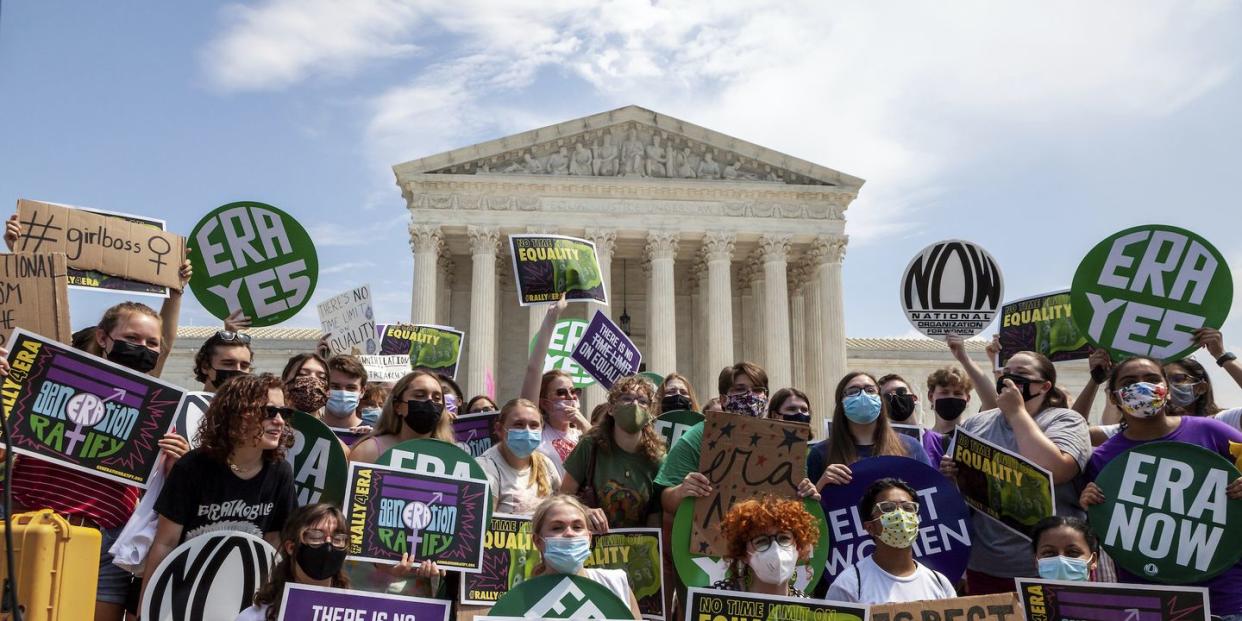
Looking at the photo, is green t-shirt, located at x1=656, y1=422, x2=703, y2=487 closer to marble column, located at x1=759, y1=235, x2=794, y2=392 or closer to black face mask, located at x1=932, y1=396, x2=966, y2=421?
black face mask, located at x1=932, y1=396, x2=966, y2=421

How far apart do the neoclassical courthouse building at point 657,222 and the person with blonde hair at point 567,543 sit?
3412 centimetres

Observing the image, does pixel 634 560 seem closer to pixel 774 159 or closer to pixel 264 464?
pixel 264 464

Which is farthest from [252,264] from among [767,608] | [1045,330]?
[1045,330]

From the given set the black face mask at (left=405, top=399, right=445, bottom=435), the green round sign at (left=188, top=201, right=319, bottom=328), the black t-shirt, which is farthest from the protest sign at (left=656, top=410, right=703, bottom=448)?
the green round sign at (left=188, top=201, right=319, bottom=328)

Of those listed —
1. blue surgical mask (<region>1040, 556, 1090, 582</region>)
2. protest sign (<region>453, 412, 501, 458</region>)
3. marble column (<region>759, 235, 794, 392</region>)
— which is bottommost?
blue surgical mask (<region>1040, 556, 1090, 582</region>)

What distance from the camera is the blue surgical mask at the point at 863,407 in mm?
6445

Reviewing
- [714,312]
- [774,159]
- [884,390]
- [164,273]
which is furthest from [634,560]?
[774,159]

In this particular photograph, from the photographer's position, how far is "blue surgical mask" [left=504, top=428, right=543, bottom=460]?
6.67 metres

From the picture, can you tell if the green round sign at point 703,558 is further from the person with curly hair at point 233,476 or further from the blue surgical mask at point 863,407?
the person with curly hair at point 233,476

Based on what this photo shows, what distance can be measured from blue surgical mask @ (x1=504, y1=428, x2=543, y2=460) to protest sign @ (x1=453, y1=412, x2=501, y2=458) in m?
1.37

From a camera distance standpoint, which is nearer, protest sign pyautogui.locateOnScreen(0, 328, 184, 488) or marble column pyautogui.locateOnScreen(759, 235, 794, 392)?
protest sign pyautogui.locateOnScreen(0, 328, 184, 488)

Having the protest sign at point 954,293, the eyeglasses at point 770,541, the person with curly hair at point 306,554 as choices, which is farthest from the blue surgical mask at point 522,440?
the protest sign at point 954,293

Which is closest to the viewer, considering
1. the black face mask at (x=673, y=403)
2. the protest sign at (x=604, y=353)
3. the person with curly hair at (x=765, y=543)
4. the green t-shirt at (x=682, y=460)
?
the person with curly hair at (x=765, y=543)

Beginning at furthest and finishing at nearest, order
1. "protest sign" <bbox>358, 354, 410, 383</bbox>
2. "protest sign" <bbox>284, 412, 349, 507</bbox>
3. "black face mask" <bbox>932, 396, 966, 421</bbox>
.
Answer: "protest sign" <bbox>358, 354, 410, 383</bbox>, "black face mask" <bbox>932, 396, 966, 421</bbox>, "protest sign" <bbox>284, 412, 349, 507</bbox>
